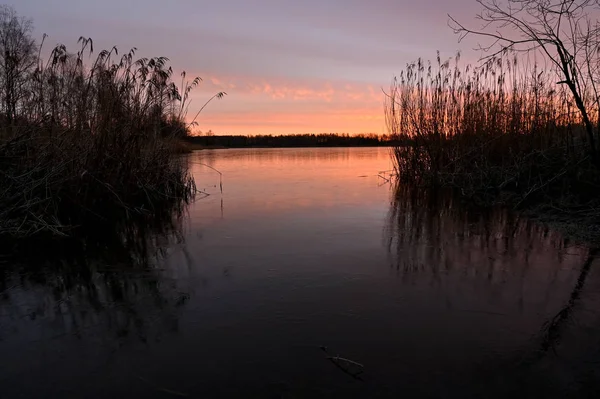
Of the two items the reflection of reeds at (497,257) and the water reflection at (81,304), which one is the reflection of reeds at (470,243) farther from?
the water reflection at (81,304)

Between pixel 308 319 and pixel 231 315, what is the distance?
48cm

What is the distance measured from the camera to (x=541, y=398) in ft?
5.30

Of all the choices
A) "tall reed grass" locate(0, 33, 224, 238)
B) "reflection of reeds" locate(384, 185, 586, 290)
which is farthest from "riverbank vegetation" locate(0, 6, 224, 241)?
"reflection of reeds" locate(384, 185, 586, 290)

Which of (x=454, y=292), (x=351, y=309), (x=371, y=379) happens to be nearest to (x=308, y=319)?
(x=351, y=309)

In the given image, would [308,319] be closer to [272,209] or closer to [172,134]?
[272,209]

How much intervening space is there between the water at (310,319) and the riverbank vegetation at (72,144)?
3.27 ft

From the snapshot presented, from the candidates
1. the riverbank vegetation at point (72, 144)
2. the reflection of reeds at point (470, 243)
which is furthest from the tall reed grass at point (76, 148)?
the reflection of reeds at point (470, 243)

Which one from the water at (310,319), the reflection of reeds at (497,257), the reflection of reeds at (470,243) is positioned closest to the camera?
the water at (310,319)

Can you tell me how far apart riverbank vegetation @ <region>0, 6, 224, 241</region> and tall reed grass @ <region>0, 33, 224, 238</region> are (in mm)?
12

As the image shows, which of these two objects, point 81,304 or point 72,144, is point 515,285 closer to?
point 81,304

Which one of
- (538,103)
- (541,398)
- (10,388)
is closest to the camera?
(541,398)

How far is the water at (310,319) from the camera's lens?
1.75m

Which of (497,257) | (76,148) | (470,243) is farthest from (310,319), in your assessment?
(76,148)

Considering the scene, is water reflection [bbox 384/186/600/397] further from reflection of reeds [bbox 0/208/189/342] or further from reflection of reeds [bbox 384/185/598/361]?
reflection of reeds [bbox 0/208/189/342]
